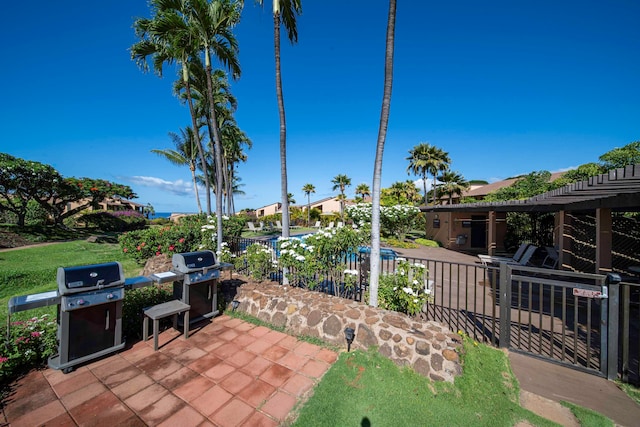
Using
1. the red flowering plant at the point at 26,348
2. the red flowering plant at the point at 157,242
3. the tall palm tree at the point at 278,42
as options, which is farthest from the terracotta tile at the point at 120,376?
the red flowering plant at the point at 157,242

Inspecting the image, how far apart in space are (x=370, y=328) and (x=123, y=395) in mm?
2894

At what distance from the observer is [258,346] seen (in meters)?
3.50

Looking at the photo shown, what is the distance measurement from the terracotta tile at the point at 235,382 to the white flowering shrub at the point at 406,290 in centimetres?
230

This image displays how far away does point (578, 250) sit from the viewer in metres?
7.77

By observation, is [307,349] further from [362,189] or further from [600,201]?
[362,189]

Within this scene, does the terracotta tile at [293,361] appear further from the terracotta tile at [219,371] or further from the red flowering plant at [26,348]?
the red flowering plant at [26,348]

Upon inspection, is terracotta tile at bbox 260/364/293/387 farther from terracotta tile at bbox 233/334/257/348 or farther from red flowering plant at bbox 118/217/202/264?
red flowering plant at bbox 118/217/202/264

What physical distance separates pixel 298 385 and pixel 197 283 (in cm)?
247

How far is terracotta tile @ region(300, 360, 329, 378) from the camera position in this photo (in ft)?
9.52

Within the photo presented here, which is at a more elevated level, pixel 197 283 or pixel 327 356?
pixel 197 283

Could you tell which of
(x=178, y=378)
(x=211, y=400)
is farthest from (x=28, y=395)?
(x=211, y=400)

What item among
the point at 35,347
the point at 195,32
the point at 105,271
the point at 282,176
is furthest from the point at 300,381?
the point at 195,32

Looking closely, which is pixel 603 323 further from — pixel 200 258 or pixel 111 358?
pixel 111 358

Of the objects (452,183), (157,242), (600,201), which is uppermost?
(452,183)
